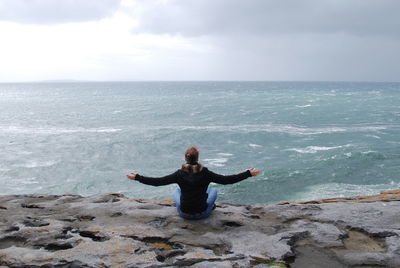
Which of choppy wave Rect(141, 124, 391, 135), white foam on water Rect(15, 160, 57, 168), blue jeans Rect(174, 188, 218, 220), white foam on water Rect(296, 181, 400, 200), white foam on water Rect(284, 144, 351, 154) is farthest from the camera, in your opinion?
choppy wave Rect(141, 124, 391, 135)

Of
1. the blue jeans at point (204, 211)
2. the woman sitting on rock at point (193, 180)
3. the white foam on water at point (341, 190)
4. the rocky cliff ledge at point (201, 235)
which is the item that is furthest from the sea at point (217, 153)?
the woman sitting on rock at point (193, 180)

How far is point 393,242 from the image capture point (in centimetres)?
873

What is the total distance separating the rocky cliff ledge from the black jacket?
21.4 inches

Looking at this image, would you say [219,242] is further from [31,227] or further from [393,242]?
[31,227]

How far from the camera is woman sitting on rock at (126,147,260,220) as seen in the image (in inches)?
383

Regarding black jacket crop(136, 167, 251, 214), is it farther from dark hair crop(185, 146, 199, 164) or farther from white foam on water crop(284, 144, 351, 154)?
white foam on water crop(284, 144, 351, 154)

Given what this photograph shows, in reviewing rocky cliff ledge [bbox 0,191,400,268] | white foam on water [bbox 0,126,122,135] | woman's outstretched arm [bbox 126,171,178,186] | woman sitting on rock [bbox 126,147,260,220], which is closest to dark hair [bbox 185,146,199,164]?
woman sitting on rock [bbox 126,147,260,220]

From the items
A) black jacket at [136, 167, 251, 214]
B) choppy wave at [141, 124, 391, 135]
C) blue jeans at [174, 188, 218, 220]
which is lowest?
choppy wave at [141, 124, 391, 135]

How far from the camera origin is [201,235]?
9.34 m

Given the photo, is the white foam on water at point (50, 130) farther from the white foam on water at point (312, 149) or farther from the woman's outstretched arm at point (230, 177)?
the woman's outstretched arm at point (230, 177)

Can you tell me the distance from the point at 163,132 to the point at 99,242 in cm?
5380

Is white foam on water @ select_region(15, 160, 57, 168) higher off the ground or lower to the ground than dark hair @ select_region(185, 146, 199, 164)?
lower

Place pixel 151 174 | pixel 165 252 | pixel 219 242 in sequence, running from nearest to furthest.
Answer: pixel 165 252
pixel 219 242
pixel 151 174

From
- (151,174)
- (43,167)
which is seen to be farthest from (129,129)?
(151,174)
